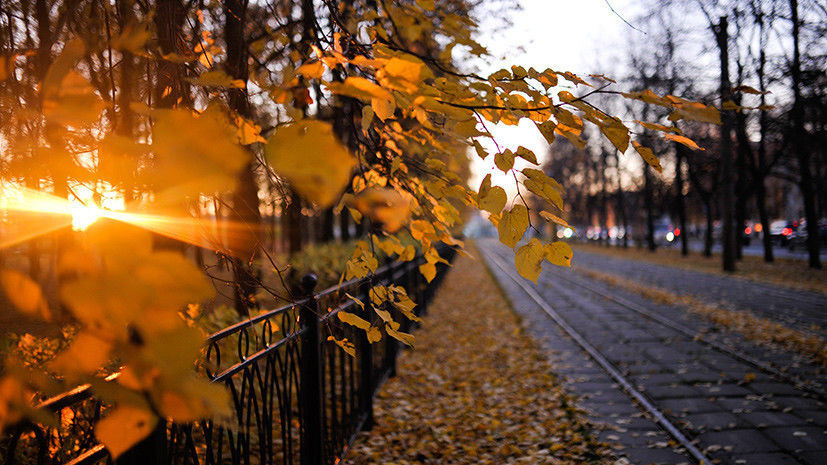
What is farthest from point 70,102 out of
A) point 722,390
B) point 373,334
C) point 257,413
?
point 722,390

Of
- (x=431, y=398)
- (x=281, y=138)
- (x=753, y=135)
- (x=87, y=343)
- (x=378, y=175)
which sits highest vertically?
(x=753, y=135)

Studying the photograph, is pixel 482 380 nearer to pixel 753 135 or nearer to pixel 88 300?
pixel 88 300

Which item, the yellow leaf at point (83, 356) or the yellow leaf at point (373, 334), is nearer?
the yellow leaf at point (83, 356)

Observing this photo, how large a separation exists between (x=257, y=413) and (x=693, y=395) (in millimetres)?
4449

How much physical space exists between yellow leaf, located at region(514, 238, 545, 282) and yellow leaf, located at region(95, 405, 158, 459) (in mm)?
924

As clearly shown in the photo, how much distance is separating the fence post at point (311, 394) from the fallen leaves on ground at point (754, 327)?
6.25 m

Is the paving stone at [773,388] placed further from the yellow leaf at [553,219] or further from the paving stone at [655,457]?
the yellow leaf at [553,219]

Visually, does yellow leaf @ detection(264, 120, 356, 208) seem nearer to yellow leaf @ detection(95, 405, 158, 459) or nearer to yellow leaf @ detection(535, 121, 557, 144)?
yellow leaf @ detection(95, 405, 158, 459)

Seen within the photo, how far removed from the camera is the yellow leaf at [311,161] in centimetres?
57

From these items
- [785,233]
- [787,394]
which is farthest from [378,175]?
[785,233]

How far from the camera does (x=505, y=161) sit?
4.17 ft

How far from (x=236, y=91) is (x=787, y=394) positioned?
5766 mm

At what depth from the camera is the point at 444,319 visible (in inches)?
382

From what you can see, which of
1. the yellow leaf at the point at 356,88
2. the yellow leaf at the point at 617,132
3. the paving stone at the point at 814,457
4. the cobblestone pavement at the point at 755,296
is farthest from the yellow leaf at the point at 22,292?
the cobblestone pavement at the point at 755,296
